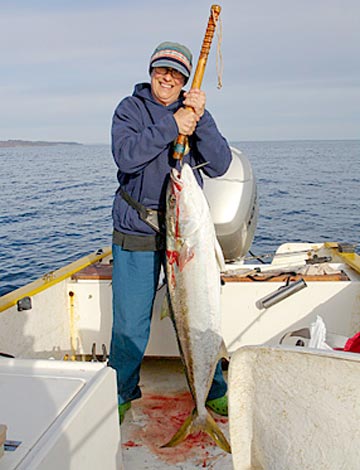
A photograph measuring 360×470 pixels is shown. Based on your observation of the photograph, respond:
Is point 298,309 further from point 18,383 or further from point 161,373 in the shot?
point 18,383

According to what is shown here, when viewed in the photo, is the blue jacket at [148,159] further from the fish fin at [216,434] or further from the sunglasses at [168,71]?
the fish fin at [216,434]

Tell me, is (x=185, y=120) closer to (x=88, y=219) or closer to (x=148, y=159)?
(x=148, y=159)

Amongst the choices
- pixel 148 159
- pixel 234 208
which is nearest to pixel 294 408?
pixel 148 159

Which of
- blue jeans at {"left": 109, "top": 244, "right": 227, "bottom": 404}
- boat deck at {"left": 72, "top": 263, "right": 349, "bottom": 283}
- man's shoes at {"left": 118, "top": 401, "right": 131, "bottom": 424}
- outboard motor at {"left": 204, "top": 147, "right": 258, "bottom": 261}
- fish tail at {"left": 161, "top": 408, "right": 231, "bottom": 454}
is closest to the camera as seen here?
fish tail at {"left": 161, "top": 408, "right": 231, "bottom": 454}

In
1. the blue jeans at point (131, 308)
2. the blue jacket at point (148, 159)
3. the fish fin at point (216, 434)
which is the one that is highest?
the blue jacket at point (148, 159)

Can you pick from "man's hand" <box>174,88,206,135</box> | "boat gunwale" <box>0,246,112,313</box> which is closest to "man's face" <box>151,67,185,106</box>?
"man's hand" <box>174,88,206,135</box>

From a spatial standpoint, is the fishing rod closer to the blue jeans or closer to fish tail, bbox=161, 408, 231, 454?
the blue jeans

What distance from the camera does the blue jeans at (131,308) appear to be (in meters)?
3.71

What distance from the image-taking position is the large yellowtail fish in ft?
10.7

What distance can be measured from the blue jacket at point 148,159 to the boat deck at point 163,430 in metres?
1.45

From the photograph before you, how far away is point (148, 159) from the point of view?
3.30m

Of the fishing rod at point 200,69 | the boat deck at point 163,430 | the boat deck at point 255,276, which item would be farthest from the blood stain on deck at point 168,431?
the fishing rod at point 200,69

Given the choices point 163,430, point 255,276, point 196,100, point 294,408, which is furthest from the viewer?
point 255,276

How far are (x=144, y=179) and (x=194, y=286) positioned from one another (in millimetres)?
822
